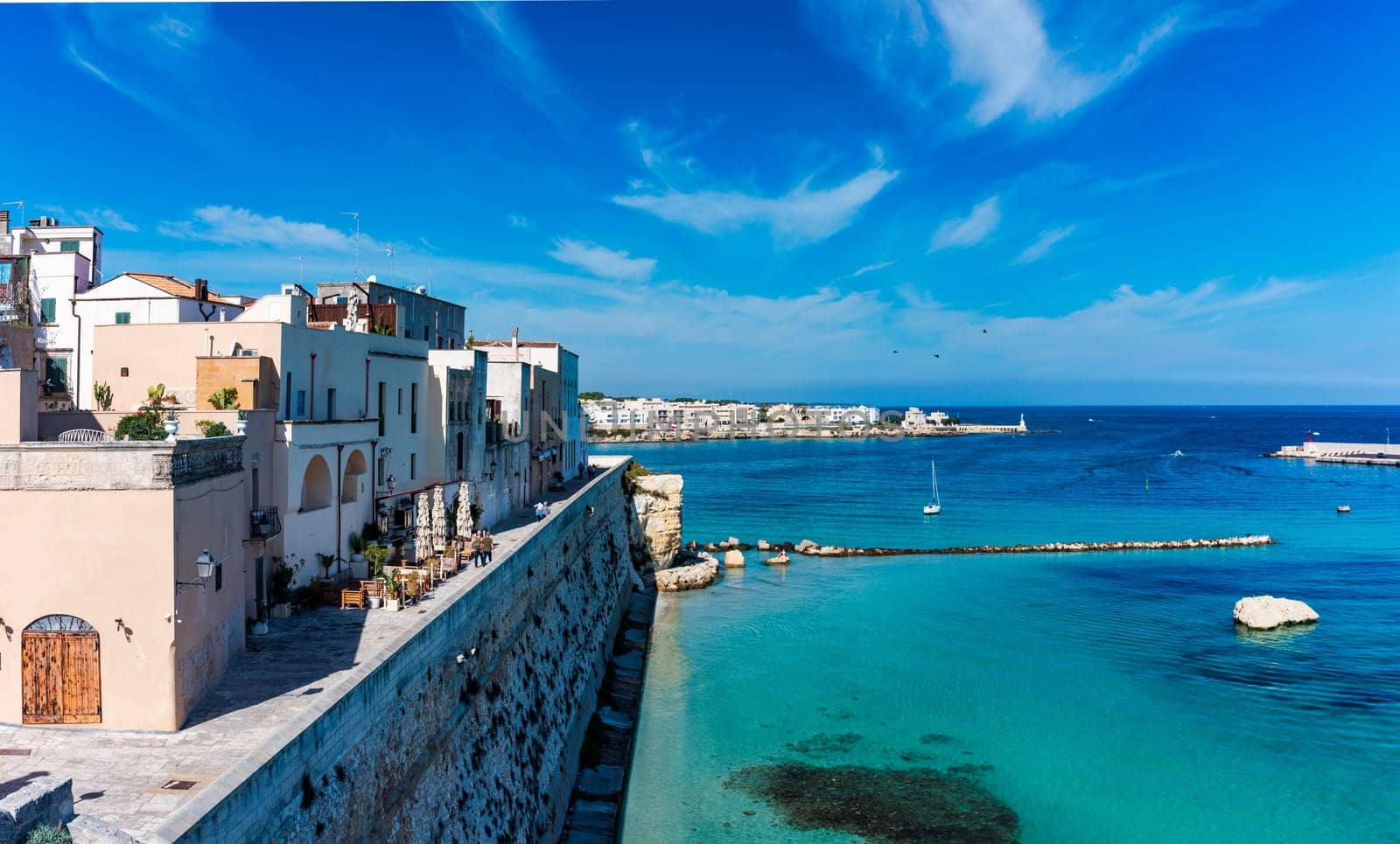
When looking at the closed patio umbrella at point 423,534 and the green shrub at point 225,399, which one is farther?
the closed patio umbrella at point 423,534

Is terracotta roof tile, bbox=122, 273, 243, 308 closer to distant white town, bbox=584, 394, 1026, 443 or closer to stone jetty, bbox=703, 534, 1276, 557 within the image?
stone jetty, bbox=703, 534, 1276, 557

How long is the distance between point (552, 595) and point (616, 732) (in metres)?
3.66

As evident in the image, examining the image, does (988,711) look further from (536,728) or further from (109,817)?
(109,817)

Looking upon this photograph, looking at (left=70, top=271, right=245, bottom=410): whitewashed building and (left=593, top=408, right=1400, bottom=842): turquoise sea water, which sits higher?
(left=70, top=271, right=245, bottom=410): whitewashed building

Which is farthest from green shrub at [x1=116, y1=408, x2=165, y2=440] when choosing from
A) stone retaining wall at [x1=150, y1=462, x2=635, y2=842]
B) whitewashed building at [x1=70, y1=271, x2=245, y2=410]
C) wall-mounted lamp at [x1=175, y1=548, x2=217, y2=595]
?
whitewashed building at [x1=70, y1=271, x2=245, y2=410]

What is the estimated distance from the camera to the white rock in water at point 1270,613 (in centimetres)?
3209

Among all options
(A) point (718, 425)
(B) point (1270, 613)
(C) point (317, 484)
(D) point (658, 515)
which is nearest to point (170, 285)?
(C) point (317, 484)

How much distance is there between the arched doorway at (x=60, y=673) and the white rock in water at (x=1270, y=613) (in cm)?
3559

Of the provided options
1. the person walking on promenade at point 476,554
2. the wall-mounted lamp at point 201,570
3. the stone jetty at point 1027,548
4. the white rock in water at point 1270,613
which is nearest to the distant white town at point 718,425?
the stone jetty at point 1027,548

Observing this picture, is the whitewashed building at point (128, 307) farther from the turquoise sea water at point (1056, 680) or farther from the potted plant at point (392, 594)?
the turquoise sea water at point (1056, 680)

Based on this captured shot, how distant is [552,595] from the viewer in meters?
20.5

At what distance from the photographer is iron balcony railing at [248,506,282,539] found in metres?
13.3

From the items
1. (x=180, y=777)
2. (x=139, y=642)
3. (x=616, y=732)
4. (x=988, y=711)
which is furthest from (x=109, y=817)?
(x=988, y=711)

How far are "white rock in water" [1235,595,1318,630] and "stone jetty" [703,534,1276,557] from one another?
15.5 meters
